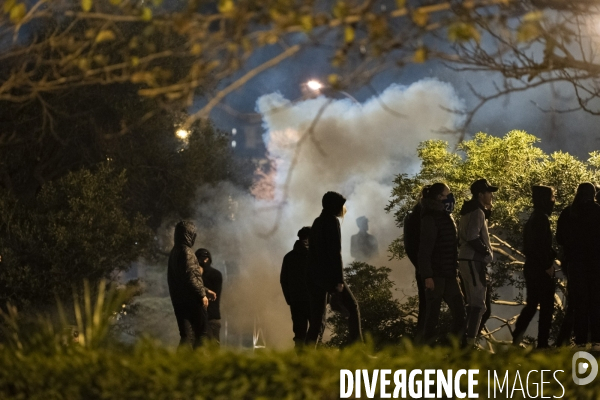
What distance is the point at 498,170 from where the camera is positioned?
15.9m

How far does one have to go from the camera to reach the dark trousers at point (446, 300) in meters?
9.81

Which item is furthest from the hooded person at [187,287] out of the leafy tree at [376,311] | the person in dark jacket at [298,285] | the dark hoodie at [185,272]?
the leafy tree at [376,311]

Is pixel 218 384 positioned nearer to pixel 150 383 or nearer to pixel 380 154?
pixel 150 383

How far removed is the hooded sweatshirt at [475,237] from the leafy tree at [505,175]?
498 centimetres

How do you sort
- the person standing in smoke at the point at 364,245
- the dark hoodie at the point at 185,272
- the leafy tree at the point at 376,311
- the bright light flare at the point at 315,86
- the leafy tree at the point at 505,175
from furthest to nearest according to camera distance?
the person standing in smoke at the point at 364,245
the leafy tree at the point at 376,311
the leafy tree at the point at 505,175
the dark hoodie at the point at 185,272
the bright light flare at the point at 315,86

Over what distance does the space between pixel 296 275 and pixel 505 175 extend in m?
5.93

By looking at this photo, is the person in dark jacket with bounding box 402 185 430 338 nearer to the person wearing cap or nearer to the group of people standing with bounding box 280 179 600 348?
the group of people standing with bounding box 280 179 600 348

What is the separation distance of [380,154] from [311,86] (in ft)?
71.9

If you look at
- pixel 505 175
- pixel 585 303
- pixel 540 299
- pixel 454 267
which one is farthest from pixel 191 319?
pixel 505 175

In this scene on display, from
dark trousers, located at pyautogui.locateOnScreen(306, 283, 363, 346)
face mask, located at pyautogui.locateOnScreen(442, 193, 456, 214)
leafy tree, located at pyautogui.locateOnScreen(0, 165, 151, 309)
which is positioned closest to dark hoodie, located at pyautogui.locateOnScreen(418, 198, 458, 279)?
face mask, located at pyautogui.locateOnScreen(442, 193, 456, 214)

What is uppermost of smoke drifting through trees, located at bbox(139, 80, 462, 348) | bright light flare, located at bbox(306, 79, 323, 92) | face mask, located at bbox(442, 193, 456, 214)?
smoke drifting through trees, located at bbox(139, 80, 462, 348)

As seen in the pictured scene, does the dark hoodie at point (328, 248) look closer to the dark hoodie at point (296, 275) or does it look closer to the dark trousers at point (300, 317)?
the dark hoodie at point (296, 275)

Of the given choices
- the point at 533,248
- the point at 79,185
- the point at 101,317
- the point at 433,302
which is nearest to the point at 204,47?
the point at 101,317

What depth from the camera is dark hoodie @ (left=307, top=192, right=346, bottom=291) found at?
9695mm
